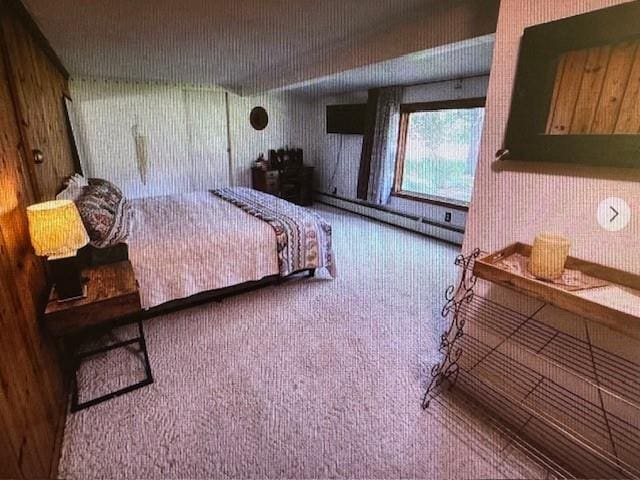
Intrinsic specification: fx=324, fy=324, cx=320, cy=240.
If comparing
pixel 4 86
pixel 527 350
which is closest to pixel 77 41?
pixel 4 86

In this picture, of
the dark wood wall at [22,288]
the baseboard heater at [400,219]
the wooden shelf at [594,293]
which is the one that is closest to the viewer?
the wooden shelf at [594,293]

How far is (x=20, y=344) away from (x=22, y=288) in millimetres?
258

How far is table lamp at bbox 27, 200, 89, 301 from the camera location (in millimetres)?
1377

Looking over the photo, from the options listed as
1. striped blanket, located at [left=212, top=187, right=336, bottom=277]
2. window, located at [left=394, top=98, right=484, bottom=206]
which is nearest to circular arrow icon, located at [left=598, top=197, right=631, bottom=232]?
striped blanket, located at [left=212, top=187, right=336, bottom=277]

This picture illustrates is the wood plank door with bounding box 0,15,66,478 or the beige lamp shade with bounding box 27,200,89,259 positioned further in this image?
the beige lamp shade with bounding box 27,200,89,259

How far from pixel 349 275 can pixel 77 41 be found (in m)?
2.99

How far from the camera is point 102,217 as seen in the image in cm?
217

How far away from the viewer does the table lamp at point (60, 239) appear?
1.38 metres

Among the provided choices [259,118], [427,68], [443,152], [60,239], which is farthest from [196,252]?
[259,118]

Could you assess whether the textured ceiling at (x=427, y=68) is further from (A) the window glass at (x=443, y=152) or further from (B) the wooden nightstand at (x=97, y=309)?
(B) the wooden nightstand at (x=97, y=309)

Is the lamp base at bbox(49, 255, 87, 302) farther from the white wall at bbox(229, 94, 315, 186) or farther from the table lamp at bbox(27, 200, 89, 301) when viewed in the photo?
the white wall at bbox(229, 94, 315, 186)

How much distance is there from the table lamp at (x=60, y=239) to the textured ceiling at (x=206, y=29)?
4.34 ft

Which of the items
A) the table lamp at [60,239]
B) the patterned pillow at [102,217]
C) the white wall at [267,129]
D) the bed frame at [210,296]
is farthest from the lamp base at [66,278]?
the white wall at [267,129]

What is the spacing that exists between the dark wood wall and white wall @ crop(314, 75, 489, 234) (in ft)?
12.6
